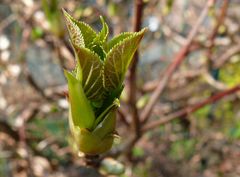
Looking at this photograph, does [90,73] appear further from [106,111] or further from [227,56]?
[227,56]

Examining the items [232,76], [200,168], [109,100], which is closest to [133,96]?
[109,100]

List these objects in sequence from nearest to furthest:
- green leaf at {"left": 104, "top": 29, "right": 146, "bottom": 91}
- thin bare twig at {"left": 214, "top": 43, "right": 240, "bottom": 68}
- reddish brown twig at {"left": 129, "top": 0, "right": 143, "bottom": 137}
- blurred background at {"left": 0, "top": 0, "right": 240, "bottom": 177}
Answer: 1. green leaf at {"left": 104, "top": 29, "right": 146, "bottom": 91}
2. reddish brown twig at {"left": 129, "top": 0, "right": 143, "bottom": 137}
3. blurred background at {"left": 0, "top": 0, "right": 240, "bottom": 177}
4. thin bare twig at {"left": 214, "top": 43, "right": 240, "bottom": 68}

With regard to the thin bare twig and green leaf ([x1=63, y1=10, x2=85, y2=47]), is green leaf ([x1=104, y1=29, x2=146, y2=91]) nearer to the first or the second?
green leaf ([x1=63, y1=10, x2=85, y2=47])

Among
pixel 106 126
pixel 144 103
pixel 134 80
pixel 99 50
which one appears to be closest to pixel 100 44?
pixel 99 50

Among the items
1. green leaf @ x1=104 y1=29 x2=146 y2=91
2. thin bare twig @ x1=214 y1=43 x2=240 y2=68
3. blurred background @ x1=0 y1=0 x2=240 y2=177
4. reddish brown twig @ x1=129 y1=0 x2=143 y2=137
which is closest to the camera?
green leaf @ x1=104 y1=29 x2=146 y2=91

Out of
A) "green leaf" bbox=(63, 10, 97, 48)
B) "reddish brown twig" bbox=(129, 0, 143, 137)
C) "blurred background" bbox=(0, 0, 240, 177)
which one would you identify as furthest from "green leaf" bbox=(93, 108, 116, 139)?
"blurred background" bbox=(0, 0, 240, 177)

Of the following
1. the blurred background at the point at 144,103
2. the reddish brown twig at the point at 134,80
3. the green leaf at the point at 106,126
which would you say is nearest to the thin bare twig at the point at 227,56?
the blurred background at the point at 144,103
